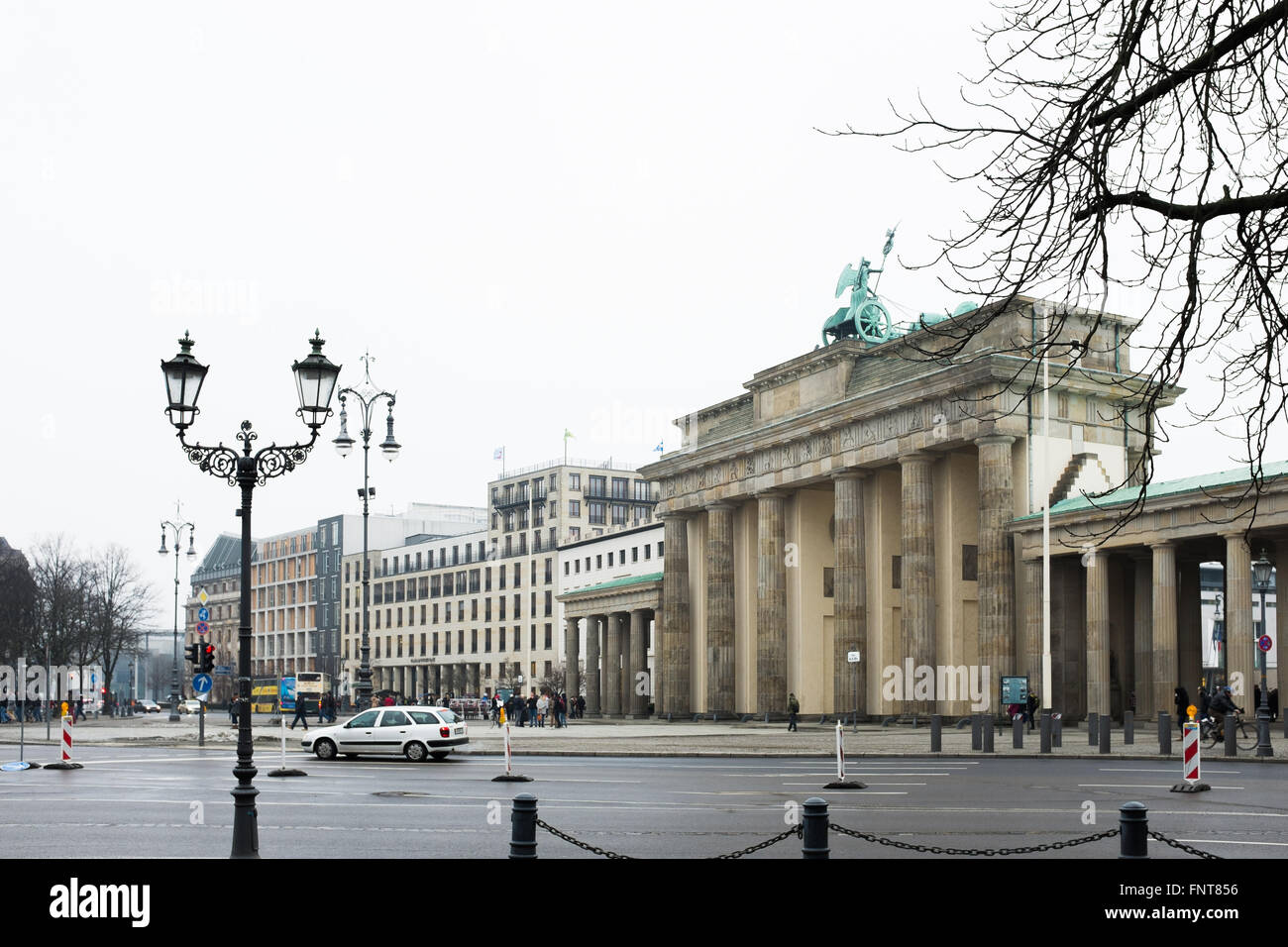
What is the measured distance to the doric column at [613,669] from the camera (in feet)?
275

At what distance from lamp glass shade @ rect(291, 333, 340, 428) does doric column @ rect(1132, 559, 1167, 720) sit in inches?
1485

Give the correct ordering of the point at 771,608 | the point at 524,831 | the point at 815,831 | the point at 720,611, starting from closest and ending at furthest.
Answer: the point at 815,831 < the point at 524,831 < the point at 771,608 < the point at 720,611

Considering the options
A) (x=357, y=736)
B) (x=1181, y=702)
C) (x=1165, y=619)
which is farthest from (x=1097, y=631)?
(x=357, y=736)

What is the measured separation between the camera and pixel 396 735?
117ft

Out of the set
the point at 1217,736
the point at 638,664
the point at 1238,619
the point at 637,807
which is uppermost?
the point at 1238,619

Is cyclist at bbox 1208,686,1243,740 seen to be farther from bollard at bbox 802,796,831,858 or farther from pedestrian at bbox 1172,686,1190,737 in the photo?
bollard at bbox 802,796,831,858

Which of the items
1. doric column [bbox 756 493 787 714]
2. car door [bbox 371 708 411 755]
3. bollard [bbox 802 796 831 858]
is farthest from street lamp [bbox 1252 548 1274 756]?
bollard [bbox 802 796 831 858]

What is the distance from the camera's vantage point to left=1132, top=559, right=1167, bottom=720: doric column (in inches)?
1916

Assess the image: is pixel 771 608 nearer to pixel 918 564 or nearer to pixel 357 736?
pixel 918 564

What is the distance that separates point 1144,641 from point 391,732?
28820mm
